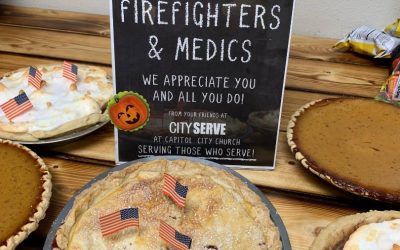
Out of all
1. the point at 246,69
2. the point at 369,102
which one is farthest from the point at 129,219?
the point at 369,102

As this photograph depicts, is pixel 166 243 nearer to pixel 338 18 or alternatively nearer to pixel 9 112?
pixel 9 112

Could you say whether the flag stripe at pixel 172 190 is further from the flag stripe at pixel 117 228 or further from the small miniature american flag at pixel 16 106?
the small miniature american flag at pixel 16 106

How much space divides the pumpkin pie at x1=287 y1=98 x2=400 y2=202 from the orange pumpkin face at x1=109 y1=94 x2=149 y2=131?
1.36ft

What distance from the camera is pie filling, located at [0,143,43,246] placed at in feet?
3.32

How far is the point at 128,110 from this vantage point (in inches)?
48.1

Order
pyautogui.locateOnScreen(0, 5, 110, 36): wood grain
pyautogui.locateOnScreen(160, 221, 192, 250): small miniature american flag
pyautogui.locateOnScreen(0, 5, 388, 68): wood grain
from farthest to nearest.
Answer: pyautogui.locateOnScreen(0, 5, 110, 36): wood grain, pyautogui.locateOnScreen(0, 5, 388, 68): wood grain, pyautogui.locateOnScreen(160, 221, 192, 250): small miniature american flag

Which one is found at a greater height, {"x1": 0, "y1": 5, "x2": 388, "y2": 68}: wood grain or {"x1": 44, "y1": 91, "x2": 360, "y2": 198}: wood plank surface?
{"x1": 0, "y1": 5, "x2": 388, "y2": 68}: wood grain

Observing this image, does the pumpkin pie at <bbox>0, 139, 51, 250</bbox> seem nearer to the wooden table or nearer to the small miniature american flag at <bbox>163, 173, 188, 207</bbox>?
the wooden table

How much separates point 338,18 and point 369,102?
972 mm

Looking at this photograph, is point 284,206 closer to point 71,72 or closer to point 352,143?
point 352,143

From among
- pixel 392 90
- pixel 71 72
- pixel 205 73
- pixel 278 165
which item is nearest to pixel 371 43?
pixel 392 90

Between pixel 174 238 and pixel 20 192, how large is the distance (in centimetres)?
41

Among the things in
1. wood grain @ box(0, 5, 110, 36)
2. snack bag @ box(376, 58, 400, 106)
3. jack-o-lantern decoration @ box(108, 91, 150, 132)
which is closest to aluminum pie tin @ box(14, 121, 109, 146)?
jack-o-lantern decoration @ box(108, 91, 150, 132)

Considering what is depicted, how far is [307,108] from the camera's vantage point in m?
1.42
